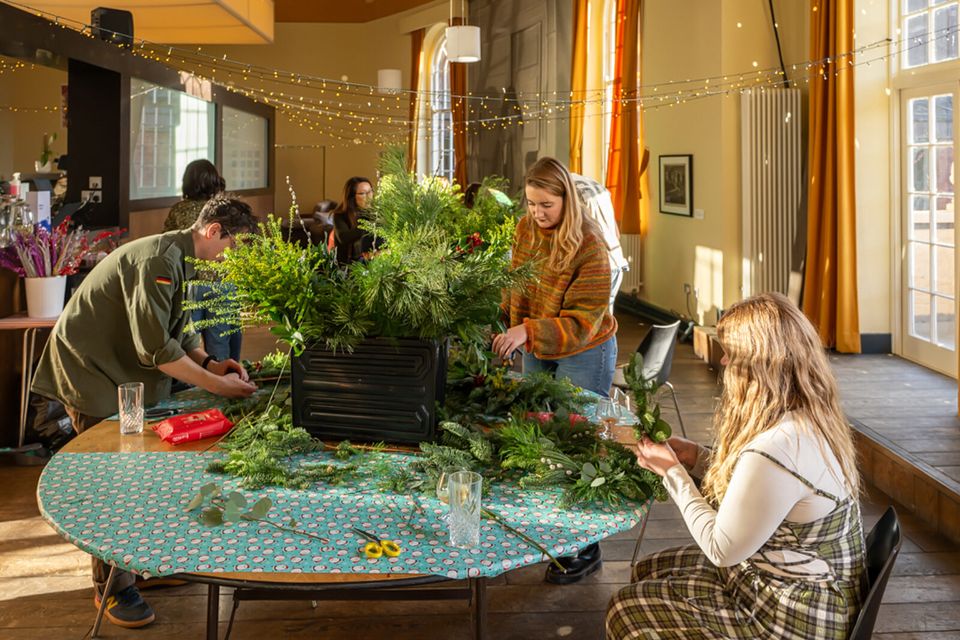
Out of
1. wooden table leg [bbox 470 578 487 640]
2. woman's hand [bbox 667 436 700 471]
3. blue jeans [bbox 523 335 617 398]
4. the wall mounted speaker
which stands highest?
the wall mounted speaker

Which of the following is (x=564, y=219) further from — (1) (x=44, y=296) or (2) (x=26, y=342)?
(2) (x=26, y=342)

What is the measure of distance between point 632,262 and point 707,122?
8.49ft

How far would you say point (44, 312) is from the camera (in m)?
4.77

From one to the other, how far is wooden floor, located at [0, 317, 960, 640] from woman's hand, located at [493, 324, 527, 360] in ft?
2.81

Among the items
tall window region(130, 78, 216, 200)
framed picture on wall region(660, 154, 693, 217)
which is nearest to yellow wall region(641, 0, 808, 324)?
framed picture on wall region(660, 154, 693, 217)

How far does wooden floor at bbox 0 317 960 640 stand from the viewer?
3.16 m

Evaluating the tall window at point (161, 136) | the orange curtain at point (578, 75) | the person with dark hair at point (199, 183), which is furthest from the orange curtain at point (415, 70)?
the person with dark hair at point (199, 183)

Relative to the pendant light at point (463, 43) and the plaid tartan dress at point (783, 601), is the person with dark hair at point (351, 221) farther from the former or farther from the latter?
the plaid tartan dress at point (783, 601)

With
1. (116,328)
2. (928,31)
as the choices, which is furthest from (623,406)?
(928,31)

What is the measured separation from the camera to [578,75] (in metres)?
11.3

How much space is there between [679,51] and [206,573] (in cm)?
806

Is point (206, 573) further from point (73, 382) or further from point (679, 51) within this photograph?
point (679, 51)

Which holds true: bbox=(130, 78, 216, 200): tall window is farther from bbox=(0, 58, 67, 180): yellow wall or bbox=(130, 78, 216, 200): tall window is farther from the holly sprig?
bbox=(0, 58, 67, 180): yellow wall

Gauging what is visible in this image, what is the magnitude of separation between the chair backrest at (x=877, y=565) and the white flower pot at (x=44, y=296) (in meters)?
3.91
